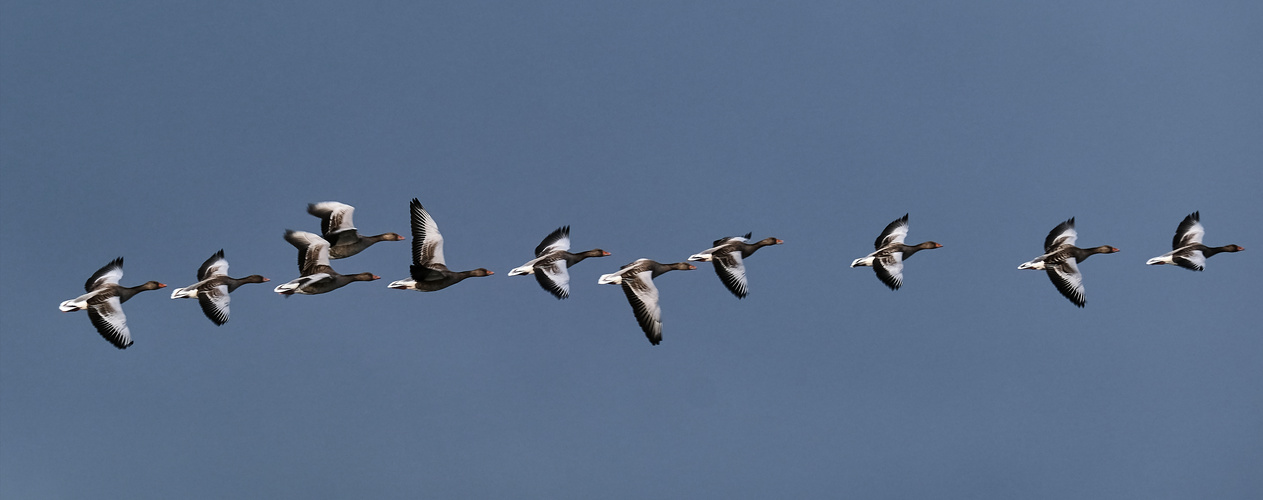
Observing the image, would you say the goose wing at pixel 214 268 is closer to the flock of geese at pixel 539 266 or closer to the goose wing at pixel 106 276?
the flock of geese at pixel 539 266

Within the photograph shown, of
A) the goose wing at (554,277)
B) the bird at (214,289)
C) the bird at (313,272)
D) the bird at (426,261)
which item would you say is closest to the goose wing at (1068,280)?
the goose wing at (554,277)

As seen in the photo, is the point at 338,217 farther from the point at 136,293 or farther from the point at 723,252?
the point at 723,252

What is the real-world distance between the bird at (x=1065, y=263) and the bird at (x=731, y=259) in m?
9.15

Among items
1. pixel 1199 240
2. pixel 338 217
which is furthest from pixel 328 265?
pixel 1199 240

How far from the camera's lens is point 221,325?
45.3m

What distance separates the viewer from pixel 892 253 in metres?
48.8

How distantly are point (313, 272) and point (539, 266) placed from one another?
23.6ft

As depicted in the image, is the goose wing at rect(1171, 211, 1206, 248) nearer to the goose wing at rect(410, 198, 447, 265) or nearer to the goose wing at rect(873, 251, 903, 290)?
the goose wing at rect(873, 251, 903, 290)

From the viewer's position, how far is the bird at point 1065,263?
47375 millimetres

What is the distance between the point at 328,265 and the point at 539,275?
6.91 metres

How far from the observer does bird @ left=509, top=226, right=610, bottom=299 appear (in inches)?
1784

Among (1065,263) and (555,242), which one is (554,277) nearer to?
(555,242)

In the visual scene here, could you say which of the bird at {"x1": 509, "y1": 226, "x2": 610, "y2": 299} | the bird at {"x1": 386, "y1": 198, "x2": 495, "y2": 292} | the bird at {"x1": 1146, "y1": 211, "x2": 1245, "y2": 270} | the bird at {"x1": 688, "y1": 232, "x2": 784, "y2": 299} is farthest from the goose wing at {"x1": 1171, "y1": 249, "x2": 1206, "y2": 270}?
the bird at {"x1": 386, "y1": 198, "x2": 495, "y2": 292}

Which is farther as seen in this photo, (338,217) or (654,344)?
(338,217)
